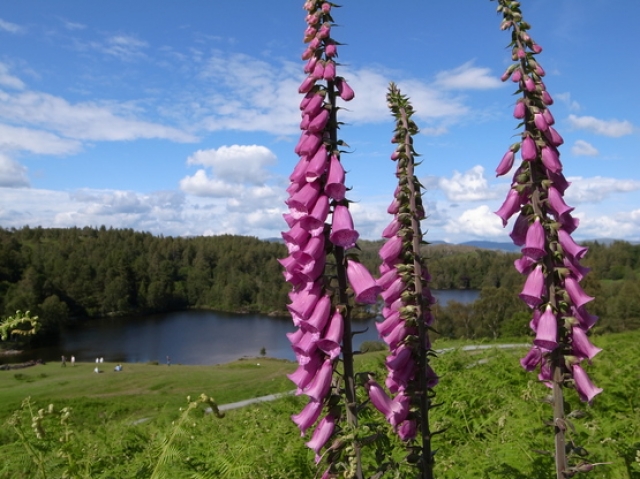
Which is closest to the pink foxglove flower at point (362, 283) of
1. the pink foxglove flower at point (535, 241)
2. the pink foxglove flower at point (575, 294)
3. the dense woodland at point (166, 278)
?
the pink foxglove flower at point (535, 241)

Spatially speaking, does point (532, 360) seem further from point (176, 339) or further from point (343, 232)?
point (176, 339)

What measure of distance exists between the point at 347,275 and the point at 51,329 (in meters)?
119

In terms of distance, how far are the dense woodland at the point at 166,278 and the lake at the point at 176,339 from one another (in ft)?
28.0

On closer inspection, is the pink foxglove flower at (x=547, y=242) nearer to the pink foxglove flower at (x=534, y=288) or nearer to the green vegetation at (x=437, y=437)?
the pink foxglove flower at (x=534, y=288)

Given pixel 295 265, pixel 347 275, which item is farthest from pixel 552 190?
pixel 295 265

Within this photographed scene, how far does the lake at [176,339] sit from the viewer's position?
3290 inches

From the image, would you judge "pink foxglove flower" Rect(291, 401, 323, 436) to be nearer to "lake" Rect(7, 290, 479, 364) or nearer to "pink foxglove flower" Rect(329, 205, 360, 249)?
"pink foxglove flower" Rect(329, 205, 360, 249)

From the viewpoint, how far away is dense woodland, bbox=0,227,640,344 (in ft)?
316

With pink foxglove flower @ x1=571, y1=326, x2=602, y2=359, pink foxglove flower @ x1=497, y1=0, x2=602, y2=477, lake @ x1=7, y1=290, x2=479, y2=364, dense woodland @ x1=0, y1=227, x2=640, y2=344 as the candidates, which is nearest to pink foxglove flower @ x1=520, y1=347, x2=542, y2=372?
pink foxglove flower @ x1=497, y1=0, x2=602, y2=477

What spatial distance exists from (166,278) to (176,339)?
71432 mm

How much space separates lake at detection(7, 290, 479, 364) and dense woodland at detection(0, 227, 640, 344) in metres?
8.55

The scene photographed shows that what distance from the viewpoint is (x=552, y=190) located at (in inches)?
126

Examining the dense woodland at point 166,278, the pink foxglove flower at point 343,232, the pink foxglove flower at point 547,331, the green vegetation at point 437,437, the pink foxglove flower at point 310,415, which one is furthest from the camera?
the dense woodland at point 166,278

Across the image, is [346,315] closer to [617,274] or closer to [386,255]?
[386,255]
